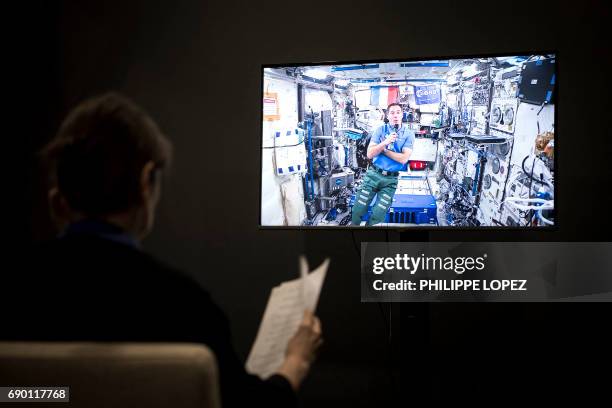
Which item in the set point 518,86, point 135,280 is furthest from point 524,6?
point 135,280

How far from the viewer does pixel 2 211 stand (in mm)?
3293

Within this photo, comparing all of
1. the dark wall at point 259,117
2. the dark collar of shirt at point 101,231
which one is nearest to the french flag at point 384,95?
the dark wall at point 259,117

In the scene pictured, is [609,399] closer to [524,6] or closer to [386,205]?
[386,205]

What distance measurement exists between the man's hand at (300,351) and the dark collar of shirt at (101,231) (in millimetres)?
366

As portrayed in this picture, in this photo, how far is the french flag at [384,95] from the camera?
2334mm

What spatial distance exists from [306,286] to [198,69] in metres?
2.52

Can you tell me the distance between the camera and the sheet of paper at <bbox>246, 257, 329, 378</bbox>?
3.09 feet

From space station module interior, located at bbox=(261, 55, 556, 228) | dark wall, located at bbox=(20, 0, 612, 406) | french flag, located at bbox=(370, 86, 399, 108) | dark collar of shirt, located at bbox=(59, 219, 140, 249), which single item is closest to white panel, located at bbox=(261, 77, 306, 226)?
space station module interior, located at bbox=(261, 55, 556, 228)

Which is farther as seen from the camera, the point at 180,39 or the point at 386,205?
the point at 180,39

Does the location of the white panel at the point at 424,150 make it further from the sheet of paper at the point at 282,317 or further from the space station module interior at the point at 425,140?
the sheet of paper at the point at 282,317

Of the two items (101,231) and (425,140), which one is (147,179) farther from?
(425,140)

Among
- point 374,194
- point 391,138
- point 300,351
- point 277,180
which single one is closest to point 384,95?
point 391,138

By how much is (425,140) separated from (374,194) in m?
0.34

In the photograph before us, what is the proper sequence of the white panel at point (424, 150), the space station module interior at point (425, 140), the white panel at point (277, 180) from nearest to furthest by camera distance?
the space station module interior at point (425, 140) → the white panel at point (424, 150) → the white panel at point (277, 180)
